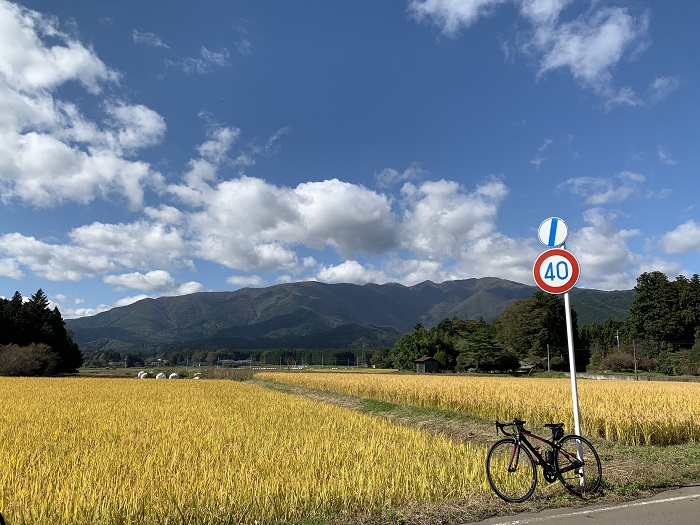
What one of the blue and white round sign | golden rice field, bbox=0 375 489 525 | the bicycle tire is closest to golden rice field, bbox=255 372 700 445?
golden rice field, bbox=0 375 489 525

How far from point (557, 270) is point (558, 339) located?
95412 millimetres

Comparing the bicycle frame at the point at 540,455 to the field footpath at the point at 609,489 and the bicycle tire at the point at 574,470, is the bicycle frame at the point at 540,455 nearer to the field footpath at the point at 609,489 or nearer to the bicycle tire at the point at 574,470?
the bicycle tire at the point at 574,470

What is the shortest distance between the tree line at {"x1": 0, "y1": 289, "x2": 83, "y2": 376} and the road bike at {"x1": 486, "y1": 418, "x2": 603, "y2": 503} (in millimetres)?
66031

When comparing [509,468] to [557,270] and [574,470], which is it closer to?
[574,470]

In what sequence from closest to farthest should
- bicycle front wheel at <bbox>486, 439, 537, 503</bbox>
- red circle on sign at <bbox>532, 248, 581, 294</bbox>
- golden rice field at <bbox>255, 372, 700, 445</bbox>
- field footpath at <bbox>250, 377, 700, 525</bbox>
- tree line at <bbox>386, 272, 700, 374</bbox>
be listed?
field footpath at <bbox>250, 377, 700, 525</bbox>
bicycle front wheel at <bbox>486, 439, 537, 503</bbox>
red circle on sign at <bbox>532, 248, 581, 294</bbox>
golden rice field at <bbox>255, 372, 700, 445</bbox>
tree line at <bbox>386, 272, 700, 374</bbox>

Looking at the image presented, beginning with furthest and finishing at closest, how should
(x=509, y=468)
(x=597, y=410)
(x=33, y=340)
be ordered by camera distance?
(x=33, y=340) → (x=597, y=410) → (x=509, y=468)

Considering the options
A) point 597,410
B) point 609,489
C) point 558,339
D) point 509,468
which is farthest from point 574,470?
point 558,339

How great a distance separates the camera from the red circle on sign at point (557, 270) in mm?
7309

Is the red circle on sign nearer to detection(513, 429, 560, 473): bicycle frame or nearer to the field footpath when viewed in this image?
detection(513, 429, 560, 473): bicycle frame

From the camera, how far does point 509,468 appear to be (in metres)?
6.79

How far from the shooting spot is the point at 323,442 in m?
9.97

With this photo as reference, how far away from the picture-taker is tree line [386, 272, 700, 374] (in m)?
78.0

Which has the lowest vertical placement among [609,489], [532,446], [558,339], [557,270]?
[609,489]

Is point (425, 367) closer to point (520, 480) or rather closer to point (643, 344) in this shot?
point (643, 344)
